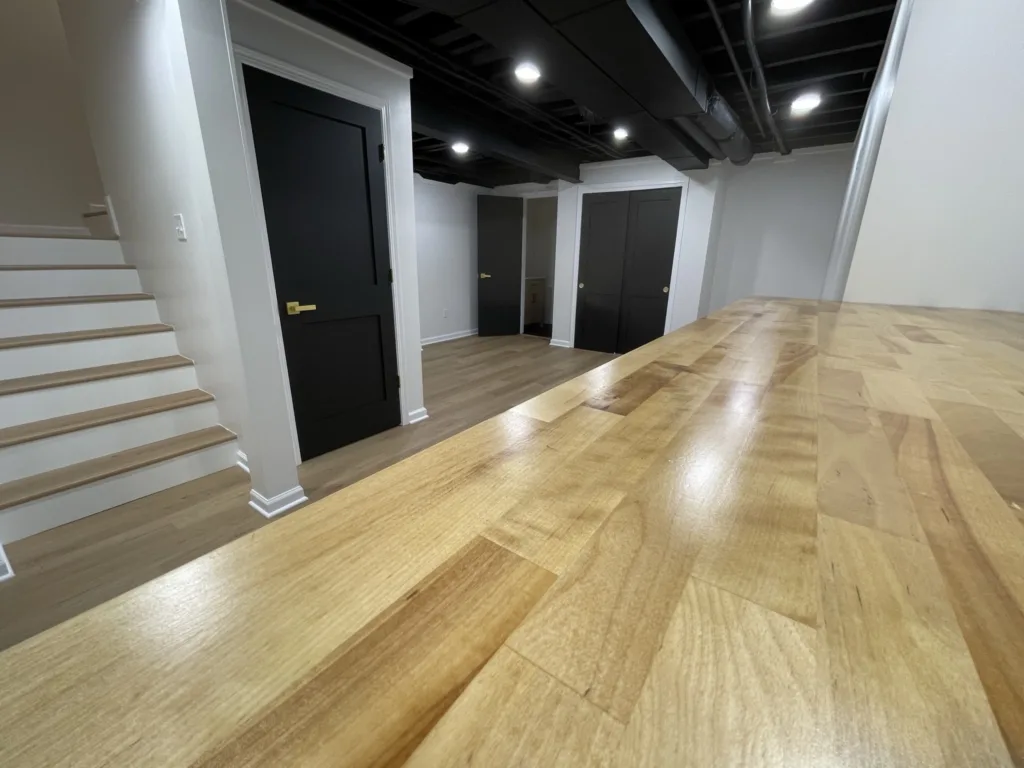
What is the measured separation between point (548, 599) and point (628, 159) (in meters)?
5.21

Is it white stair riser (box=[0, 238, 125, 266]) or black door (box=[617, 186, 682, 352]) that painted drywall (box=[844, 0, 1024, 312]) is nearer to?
black door (box=[617, 186, 682, 352])

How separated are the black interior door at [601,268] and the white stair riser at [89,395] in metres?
4.24

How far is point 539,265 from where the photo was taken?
24.7 ft

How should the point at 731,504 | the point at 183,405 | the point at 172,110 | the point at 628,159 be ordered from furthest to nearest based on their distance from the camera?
the point at 628,159
the point at 183,405
the point at 172,110
the point at 731,504

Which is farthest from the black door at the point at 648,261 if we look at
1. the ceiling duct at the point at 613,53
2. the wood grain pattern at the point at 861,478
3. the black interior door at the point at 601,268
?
the wood grain pattern at the point at 861,478

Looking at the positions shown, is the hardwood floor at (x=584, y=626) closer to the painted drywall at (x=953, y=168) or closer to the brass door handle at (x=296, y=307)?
the painted drywall at (x=953, y=168)

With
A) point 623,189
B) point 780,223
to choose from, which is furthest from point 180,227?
point 780,223

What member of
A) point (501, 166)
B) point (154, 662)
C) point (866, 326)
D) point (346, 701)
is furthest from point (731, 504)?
point (501, 166)

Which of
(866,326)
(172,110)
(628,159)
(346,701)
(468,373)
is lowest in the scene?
(468,373)

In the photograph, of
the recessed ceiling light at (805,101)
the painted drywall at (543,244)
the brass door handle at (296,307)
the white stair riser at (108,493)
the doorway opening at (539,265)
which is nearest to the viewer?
the white stair riser at (108,493)

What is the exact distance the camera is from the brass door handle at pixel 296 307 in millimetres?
2105

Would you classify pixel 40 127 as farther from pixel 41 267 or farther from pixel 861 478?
pixel 861 478

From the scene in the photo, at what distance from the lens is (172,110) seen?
5.36 ft

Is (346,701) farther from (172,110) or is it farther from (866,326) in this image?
(172,110)
